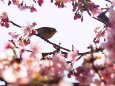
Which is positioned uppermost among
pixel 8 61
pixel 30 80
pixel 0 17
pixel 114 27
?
pixel 0 17

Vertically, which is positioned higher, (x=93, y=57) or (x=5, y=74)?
(x=93, y=57)

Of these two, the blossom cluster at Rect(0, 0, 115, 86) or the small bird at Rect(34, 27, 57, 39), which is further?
the small bird at Rect(34, 27, 57, 39)

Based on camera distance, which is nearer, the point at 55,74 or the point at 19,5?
the point at 55,74

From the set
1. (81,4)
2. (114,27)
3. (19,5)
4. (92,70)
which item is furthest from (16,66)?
(19,5)

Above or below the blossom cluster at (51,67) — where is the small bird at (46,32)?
above

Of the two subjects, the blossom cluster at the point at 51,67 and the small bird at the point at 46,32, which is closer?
the blossom cluster at the point at 51,67

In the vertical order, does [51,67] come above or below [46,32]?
below

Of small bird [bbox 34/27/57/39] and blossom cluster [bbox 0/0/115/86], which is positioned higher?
small bird [bbox 34/27/57/39]

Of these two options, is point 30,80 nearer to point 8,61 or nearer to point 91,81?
point 8,61

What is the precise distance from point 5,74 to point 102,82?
1.33 metres

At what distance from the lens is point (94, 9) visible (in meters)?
6.93

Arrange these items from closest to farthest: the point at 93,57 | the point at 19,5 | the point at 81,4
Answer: the point at 93,57, the point at 81,4, the point at 19,5

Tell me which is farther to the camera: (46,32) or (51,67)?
(46,32)

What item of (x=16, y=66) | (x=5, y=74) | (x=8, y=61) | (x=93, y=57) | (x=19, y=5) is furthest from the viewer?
(x=19, y=5)
